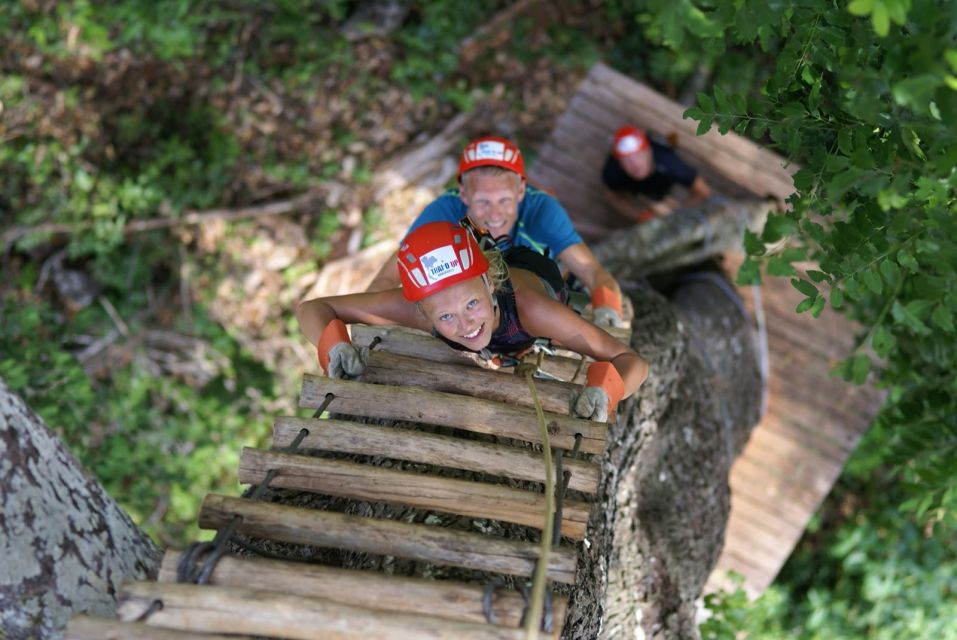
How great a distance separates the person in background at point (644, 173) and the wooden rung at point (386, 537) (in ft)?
14.3

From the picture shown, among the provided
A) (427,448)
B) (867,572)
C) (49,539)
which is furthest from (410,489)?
(867,572)

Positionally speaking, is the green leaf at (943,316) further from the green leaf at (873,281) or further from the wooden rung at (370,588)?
the wooden rung at (370,588)

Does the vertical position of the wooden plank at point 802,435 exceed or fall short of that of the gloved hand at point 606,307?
it exceeds it

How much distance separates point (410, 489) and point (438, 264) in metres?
0.82

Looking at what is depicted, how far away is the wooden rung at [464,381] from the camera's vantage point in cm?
301

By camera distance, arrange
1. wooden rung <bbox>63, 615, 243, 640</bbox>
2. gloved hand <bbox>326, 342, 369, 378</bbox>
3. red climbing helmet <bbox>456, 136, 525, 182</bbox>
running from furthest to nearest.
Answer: red climbing helmet <bbox>456, 136, 525, 182</bbox>, gloved hand <bbox>326, 342, 369, 378</bbox>, wooden rung <bbox>63, 615, 243, 640</bbox>

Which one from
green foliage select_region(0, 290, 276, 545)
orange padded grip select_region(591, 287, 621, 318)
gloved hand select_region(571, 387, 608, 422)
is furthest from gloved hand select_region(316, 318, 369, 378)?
green foliage select_region(0, 290, 276, 545)

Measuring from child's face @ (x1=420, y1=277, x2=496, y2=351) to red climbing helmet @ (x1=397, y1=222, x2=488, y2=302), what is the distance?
0.03m

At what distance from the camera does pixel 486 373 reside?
10.1ft

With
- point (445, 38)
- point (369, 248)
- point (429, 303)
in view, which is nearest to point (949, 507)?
point (429, 303)

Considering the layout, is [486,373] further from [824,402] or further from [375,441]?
[824,402]

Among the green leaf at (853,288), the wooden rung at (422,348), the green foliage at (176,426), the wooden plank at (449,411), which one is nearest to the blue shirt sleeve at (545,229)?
the wooden rung at (422,348)

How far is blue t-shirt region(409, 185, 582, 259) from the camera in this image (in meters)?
4.21

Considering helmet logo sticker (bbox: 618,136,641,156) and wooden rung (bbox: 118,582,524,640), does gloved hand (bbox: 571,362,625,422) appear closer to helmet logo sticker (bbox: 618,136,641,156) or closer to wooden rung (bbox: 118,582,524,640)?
wooden rung (bbox: 118,582,524,640)
